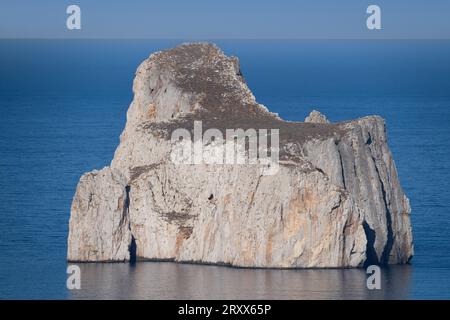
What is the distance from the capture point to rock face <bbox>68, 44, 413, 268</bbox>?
381 ft

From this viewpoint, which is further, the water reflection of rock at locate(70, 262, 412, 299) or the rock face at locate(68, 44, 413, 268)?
the rock face at locate(68, 44, 413, 268)

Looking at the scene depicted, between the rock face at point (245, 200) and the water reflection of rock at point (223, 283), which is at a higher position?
the rock face at point (245, 200)

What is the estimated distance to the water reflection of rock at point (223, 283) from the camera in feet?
361

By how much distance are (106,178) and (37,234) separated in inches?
448

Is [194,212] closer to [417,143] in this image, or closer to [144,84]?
[144,84]

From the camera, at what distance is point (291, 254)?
115938mm

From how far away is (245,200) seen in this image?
117 metres

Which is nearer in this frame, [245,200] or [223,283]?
[223,283]

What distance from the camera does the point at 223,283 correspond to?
369 feet

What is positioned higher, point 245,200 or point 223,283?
point 245,200

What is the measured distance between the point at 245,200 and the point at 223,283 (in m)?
5.88

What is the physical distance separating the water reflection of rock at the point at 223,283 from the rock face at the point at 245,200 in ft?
3.85

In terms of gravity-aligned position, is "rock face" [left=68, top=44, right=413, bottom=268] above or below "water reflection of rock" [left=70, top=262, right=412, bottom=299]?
above

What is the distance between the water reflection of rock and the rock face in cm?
117
